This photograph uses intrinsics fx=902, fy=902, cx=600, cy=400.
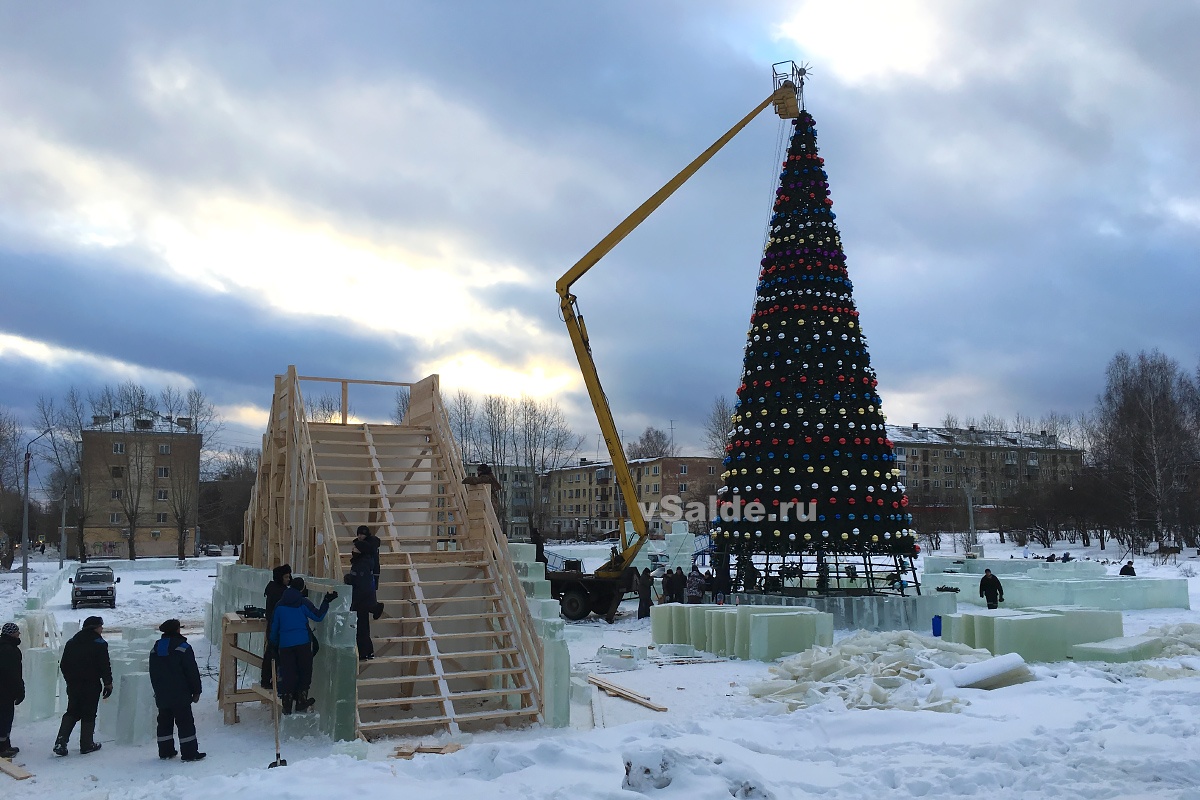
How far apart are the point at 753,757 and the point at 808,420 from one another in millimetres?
11912

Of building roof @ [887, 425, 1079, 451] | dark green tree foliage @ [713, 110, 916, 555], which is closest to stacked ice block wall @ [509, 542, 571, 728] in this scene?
dark green tree foliage @ [713, 110, 916, 555]

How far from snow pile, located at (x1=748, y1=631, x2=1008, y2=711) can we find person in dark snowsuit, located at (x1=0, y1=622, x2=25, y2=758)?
25.9 feet

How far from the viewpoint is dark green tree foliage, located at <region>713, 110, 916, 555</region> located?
721 inches

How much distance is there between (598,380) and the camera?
20.9 meters

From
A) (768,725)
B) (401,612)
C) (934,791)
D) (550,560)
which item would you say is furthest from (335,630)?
(550,560)

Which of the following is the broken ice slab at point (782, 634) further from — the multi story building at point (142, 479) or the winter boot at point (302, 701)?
the multi story building at point (142, 479)

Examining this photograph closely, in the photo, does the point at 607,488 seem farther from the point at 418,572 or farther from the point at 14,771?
the point at 14,771

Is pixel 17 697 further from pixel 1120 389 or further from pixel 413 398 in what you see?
pixel 1120 389

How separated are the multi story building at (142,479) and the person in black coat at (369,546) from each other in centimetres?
5023

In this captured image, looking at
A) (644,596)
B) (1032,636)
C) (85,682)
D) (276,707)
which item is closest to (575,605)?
(644,596)

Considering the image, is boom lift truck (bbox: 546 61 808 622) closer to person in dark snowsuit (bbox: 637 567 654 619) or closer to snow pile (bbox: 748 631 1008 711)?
person in dark snowsuit (bbox: 637 567 654 619)

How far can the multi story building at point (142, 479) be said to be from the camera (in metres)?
57.0

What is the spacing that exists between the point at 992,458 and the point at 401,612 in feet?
246

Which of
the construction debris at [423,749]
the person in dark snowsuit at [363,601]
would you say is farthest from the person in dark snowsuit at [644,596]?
the construction debris at [423,749]
